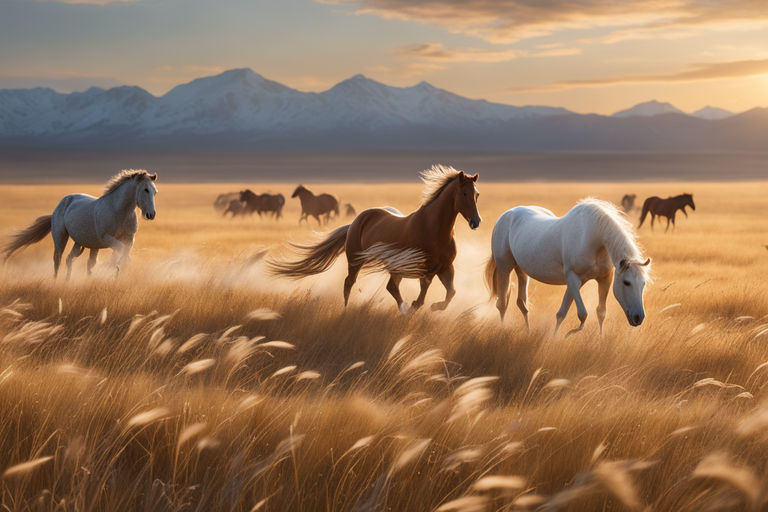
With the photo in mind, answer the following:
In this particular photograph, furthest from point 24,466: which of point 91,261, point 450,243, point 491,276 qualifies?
point 91,261

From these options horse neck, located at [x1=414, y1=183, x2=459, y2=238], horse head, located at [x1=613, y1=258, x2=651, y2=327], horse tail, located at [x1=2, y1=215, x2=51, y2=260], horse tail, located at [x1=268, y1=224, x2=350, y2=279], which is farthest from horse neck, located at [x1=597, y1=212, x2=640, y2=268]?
horse tail, located at [x1=2, y1=215, x2=51, y2=260]

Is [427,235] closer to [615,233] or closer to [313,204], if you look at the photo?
[615,233]

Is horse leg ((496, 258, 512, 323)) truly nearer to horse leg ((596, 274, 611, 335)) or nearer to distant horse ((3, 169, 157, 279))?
horse leg ((596, 274, 611, 335))

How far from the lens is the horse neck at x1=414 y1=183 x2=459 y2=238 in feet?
26.0

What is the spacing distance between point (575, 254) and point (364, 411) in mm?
3834

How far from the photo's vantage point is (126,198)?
34.0ft

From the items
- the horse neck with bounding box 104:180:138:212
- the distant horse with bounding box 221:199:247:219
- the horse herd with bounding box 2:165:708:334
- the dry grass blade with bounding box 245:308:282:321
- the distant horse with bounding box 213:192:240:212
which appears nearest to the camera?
the dry grass blade with bounding box 245:308:282:321

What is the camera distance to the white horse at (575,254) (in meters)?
6.42

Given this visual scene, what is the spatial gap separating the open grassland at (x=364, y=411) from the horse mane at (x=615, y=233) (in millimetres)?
867

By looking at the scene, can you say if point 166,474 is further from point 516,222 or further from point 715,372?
point 516,222

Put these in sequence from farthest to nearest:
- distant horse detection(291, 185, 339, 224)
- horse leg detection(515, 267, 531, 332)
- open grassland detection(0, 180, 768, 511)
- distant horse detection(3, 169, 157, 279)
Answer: distant horse detection(291, 185, 339, 224)
distant horse detection(3, 169, 157, 279)
horse leg detection(515, 267, 531, 332)
open grassland detection(0, 180, 768, 511)

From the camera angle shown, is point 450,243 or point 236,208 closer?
point 450,243

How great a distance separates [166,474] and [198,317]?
433cm

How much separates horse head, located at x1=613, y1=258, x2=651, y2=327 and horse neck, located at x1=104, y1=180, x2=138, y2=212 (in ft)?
22.7
